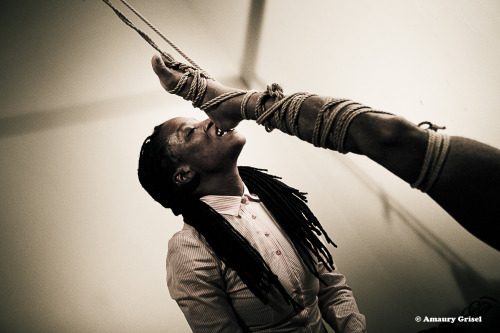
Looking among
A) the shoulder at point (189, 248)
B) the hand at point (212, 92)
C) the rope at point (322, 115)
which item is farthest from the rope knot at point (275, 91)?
the shoulder at point (189, 248)

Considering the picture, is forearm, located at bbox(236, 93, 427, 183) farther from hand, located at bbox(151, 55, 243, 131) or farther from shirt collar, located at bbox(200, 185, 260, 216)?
shirt collar, located at bbox(200, 185, 260, 216)

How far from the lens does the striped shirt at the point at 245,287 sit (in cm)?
100

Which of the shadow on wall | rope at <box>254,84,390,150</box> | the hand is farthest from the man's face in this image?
the shadow on wall

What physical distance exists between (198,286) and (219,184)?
46 centimetres

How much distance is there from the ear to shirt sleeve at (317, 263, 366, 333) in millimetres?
799

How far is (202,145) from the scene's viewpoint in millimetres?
1160

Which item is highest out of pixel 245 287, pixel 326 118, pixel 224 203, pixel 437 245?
pixel 326 118

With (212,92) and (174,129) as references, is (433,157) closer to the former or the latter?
(212,92)

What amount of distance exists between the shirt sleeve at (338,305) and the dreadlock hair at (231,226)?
0.22ft

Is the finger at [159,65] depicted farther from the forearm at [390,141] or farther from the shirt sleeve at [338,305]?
the shirt sleeve at [338,305]

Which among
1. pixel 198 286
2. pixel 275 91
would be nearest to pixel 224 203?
pixel 198 286

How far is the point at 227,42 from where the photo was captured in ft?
5.61

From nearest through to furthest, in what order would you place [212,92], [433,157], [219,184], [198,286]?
[433,157] < [212,92] < [198,286] < [219,184]

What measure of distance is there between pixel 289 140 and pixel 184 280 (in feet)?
4.10
